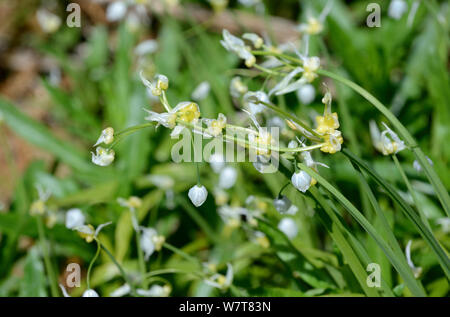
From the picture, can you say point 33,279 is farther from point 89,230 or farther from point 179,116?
point 179,116

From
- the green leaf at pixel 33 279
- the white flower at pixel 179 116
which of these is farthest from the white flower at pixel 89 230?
the green leaf at pixel 33 279

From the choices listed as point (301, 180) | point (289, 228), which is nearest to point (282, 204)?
point (301, 180)

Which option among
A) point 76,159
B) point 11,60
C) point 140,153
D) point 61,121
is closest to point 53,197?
point 76,159

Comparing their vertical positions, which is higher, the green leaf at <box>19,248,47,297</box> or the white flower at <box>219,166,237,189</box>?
the white flower at <box>219,166,237,189</box>

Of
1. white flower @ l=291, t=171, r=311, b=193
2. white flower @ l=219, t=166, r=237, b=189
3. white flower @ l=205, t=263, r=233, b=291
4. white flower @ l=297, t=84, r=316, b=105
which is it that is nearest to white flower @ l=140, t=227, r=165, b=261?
white flower @ l=205, t=263, r=233, b=291

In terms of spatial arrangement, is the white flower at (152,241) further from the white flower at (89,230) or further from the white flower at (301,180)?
the white flower at (301,180)

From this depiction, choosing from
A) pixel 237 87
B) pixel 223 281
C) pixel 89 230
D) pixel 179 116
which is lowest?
pixel 223 281

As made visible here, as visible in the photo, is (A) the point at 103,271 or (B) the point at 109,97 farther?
(B) the point at 109,97

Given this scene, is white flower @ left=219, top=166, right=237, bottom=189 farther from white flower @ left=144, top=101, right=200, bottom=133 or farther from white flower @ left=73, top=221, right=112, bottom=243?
white flower @ left=144, top=101, right=200, bottom=133

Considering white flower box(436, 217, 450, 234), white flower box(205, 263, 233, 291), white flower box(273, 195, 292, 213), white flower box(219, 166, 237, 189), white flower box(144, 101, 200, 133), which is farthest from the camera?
white flower box(219, 166, 237, 189)

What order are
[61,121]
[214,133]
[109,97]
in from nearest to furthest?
[214,133] → [109,97] → [61,121]
